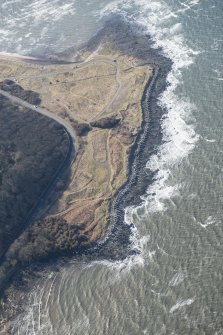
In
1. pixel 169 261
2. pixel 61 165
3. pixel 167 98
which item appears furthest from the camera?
pixel 167 98

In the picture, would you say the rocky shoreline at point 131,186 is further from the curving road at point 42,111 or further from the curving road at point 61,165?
the curving road at point 42,111

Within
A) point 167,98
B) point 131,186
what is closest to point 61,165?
point 131,186

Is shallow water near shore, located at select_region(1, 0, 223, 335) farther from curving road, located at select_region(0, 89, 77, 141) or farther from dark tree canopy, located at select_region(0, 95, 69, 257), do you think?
curving road, located at select_region(0, 89, 77, 141)

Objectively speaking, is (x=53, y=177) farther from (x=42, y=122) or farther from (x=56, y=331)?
(x=56, y=331)

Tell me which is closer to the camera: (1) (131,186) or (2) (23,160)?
(1) (131,186)

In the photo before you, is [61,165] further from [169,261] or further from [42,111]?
[169,261]

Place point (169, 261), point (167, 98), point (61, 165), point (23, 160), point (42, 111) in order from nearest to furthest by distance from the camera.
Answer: point (169, 261)
point (23, 160)
point (61, 165)
point (167, 98)
point (42, 111)

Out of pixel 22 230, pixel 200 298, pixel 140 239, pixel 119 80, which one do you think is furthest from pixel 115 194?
pixel 119 80
